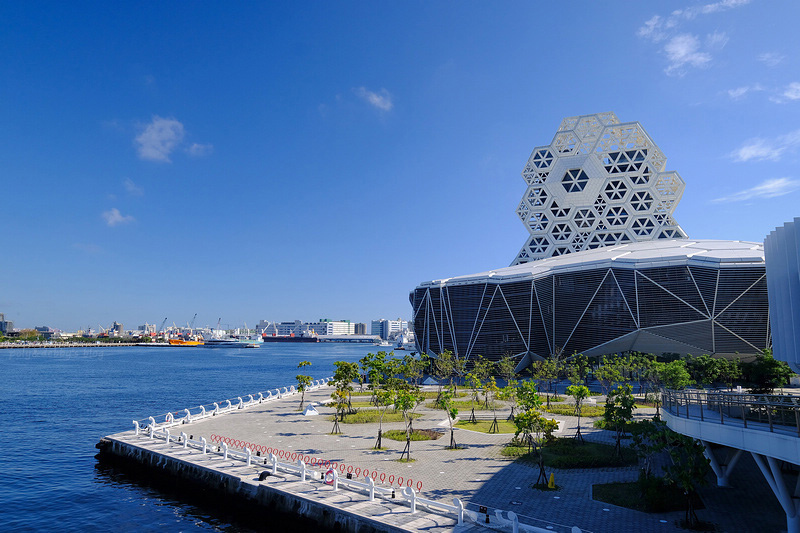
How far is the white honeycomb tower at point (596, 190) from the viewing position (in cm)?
11225

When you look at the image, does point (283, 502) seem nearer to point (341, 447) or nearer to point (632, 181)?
point (341, 447)

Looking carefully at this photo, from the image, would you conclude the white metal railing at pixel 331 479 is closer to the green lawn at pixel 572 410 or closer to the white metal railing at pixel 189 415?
the white metal railing at pixel 189 415

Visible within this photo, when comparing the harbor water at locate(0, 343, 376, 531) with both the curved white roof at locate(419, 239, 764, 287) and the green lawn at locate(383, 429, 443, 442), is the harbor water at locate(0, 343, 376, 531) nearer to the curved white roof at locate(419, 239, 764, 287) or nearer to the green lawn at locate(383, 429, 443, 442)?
the green lawn at locate(383, 429, 443, 442)

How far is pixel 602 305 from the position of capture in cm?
Answer: 7200

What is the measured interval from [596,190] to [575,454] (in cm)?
9697

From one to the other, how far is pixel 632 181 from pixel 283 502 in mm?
113005

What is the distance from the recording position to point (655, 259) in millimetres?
68625

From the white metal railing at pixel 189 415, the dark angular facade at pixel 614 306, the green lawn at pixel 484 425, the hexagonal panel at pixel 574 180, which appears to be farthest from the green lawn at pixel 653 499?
the hexagonal panel at pixel 574 180

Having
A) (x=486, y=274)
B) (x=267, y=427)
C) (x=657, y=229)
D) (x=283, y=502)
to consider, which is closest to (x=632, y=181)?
(x=657, y=229)

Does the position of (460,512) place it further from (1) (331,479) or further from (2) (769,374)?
(2) (769,374)

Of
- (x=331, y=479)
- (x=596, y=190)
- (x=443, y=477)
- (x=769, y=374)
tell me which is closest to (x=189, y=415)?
(x=331, y=479)

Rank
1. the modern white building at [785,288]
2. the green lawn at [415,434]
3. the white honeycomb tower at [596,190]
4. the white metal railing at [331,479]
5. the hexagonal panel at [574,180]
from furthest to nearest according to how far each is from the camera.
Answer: the hexagonal panel at [574,180] < the white honeycomb tower at [596,190] < the green lawn at [415,434] < the modern white building at [785,288] < the white metal railing at [331,479]

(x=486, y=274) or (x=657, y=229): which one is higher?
(x=657, y=229)

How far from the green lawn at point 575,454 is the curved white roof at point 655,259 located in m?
41.7
